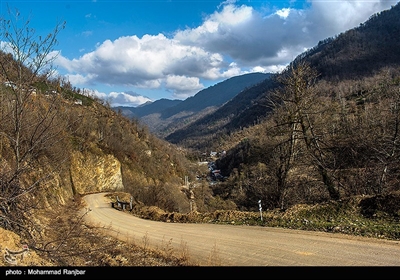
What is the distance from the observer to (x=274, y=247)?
919 cm

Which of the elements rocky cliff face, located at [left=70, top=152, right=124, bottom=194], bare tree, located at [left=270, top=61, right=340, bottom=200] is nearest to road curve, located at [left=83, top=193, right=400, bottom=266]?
bare tree, located at [left=270, top=61, right=340, bottom=200]

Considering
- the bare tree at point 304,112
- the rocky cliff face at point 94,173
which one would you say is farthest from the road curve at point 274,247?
the rocky cliff face at point 94,173

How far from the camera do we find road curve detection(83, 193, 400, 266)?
7484 mm

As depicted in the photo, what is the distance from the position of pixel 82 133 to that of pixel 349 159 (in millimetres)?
51969

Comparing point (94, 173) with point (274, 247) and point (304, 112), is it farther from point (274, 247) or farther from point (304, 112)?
point (274, 247)

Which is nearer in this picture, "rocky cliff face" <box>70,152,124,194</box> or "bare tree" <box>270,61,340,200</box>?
"bare tree" <box>270,61,340,200</box>

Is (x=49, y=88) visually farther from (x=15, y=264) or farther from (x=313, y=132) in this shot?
(x=313, y=132)

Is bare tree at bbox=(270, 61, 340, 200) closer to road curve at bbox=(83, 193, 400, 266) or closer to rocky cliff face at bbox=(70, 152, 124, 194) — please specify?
road curve at bbox=(83, 193, 400, 266)

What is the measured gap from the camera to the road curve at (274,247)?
748 cm

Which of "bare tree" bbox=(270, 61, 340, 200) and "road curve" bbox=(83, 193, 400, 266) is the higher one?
"bare tree" bbox=(270, 61, 340, 200)

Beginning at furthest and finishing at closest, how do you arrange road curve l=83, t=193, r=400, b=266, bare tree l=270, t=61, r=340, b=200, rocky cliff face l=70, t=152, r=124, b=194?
rocky cliff face l=70, t=152, r=124, b=194 → bare tree l=270, t=61, r=340, b=200 → road curve l=83, t=193, r=400, b=266

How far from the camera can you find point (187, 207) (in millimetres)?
39031

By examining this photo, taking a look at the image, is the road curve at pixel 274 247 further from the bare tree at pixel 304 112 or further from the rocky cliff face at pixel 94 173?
the rocky cliff face at pixel 94 173
